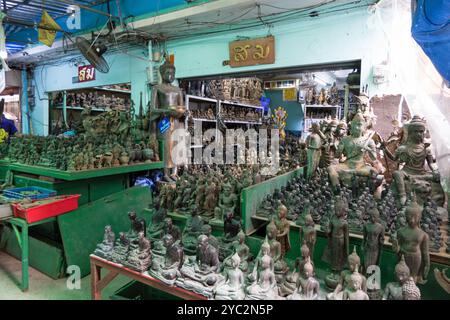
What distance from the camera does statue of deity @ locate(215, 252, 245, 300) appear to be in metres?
1.51

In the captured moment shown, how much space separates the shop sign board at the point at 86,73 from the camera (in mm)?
6275

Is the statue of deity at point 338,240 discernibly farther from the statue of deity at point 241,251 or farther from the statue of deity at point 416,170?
the statue of deity at point 416,170

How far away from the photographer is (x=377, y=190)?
2389mm

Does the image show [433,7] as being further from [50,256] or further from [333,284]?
[50,256]

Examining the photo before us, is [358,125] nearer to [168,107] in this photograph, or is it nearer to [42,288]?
[168,107]

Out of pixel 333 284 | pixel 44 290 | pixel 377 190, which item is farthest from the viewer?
pixel 44 290

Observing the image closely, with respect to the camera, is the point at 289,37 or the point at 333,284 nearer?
the point at 333,284

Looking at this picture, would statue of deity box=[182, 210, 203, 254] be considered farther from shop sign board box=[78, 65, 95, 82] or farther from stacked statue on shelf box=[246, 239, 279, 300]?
shop sign board box=[78, 65, 95, 82]

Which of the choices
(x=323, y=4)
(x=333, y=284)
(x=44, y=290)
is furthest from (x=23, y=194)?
(x=323, y=4)

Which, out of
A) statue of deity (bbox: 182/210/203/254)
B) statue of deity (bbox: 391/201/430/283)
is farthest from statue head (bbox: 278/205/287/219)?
statue of deity (bbox: 391/201/430/283)

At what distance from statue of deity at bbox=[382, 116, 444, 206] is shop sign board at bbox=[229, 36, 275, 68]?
217 centimetres

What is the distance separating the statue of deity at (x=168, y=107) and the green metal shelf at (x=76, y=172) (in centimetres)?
23

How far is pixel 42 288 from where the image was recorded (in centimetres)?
263

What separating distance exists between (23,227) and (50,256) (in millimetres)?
494
